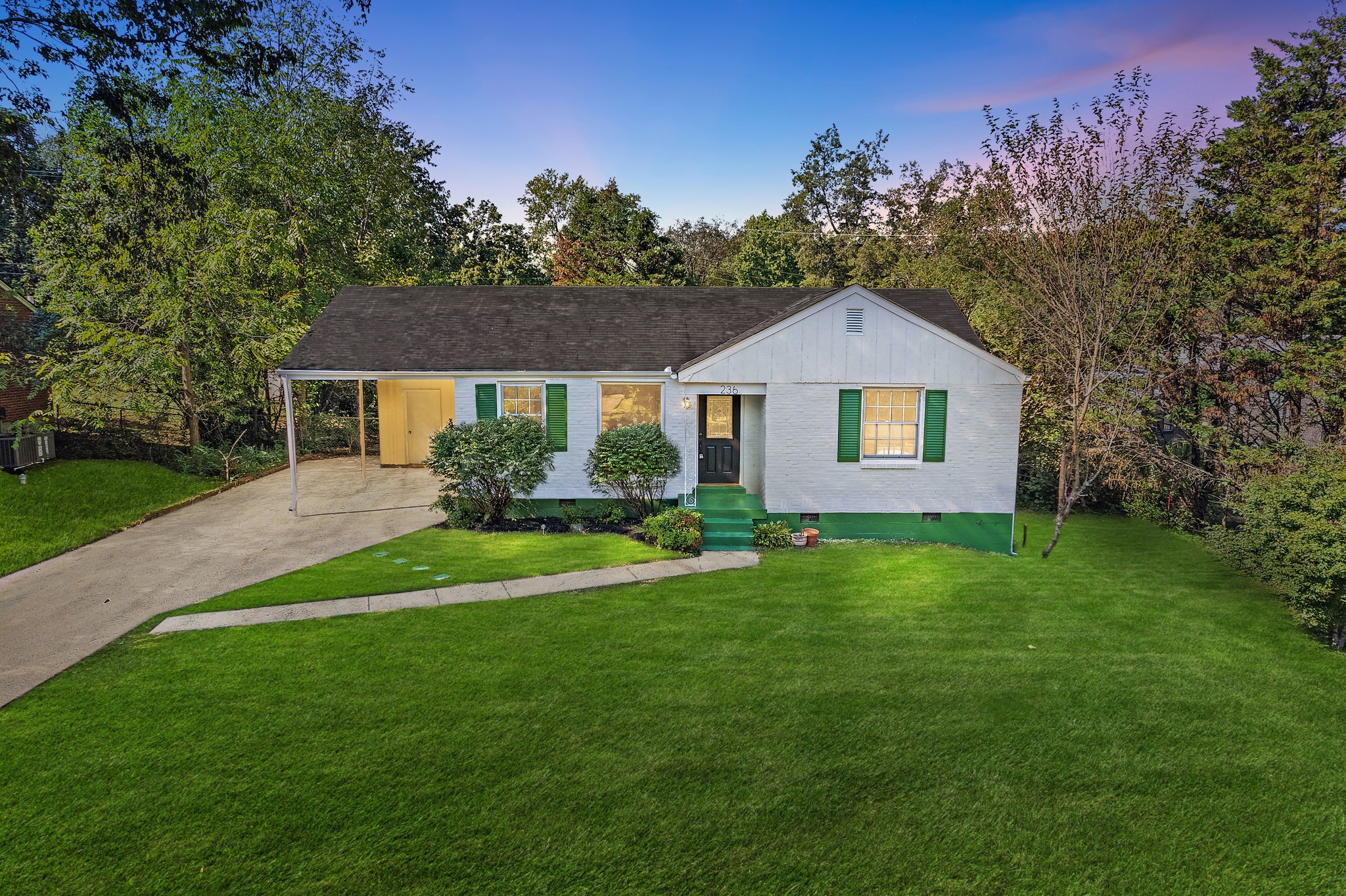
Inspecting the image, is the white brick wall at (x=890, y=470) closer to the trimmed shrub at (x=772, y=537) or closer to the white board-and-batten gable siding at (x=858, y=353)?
the white board-and-batten gable siding at (x=858, y=353)

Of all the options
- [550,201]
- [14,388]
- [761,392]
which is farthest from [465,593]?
[550,201]

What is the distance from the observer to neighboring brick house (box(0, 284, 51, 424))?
19.3m

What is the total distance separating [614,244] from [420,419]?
1492 centimetres

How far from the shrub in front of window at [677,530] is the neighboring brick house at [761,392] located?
46 centimetres

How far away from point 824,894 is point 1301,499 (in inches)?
328

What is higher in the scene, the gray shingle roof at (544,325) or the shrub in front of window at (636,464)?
the gray shingle roof at (544,325)

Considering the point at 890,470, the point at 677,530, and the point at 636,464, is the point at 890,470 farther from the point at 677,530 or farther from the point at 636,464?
the point at 636,464

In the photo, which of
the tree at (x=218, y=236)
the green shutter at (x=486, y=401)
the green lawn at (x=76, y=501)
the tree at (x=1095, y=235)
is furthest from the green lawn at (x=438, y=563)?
the tree at (x=218, y=236)

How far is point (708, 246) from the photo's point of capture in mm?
52438

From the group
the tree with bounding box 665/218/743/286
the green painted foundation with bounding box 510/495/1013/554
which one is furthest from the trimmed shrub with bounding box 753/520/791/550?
the tree with bounding box 665/218/743/286

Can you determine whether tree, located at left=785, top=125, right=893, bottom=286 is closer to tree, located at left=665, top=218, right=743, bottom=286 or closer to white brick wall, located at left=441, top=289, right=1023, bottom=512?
tree, located at left=665, top=218, right=743, bottom=286

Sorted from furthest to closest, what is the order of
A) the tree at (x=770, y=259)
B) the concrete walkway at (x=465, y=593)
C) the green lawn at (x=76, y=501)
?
the tree at (x=770, y=259) < the green lawn at (x=76, y=501) < the concrete walkway at (x=465, y=593)

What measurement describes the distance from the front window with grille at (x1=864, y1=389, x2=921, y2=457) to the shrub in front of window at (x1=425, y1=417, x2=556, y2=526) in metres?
6.62

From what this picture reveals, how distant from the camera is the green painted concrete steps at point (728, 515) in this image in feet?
40.0
